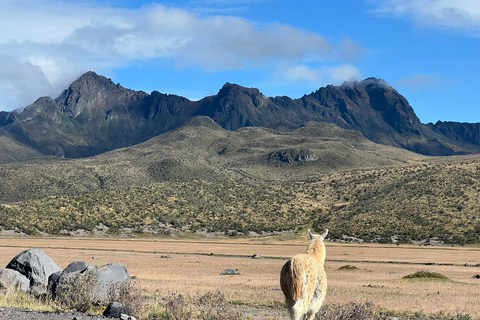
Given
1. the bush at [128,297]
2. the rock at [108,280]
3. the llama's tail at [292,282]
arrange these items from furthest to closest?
the rock at [108,280] < the bush at [128,297] < the llama's tail at [292,282]

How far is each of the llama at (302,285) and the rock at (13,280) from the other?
13.1m

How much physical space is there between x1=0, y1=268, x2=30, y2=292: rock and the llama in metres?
13.1

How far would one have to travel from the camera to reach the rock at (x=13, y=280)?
20.3 metres

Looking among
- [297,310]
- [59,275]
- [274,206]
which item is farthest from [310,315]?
[274,206]

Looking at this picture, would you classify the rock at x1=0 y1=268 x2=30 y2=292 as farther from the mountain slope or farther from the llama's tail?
the mountain slope

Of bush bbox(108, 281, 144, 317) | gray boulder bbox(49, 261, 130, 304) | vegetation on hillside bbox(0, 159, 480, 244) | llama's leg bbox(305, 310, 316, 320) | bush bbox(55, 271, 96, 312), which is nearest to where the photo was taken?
llama's leg bbox(305, 310, 316, 320)

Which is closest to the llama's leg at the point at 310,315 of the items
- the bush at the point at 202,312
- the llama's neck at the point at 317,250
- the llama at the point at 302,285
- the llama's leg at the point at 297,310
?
the llama at the point at 302,285

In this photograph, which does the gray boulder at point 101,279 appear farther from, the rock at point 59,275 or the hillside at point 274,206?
the hillside at point 274,206

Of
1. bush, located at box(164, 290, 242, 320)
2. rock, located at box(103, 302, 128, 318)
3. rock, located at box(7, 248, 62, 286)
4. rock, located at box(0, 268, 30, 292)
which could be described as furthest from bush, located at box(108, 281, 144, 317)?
rock, located at box(7, 248, 62, 286)

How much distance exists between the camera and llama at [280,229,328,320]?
11031 millimetres

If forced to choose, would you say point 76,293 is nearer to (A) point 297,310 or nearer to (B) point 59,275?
(B) point 59,275

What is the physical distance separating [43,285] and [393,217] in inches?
2979

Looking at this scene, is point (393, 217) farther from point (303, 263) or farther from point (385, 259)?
point (303, 263)

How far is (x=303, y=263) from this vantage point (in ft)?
36.9
